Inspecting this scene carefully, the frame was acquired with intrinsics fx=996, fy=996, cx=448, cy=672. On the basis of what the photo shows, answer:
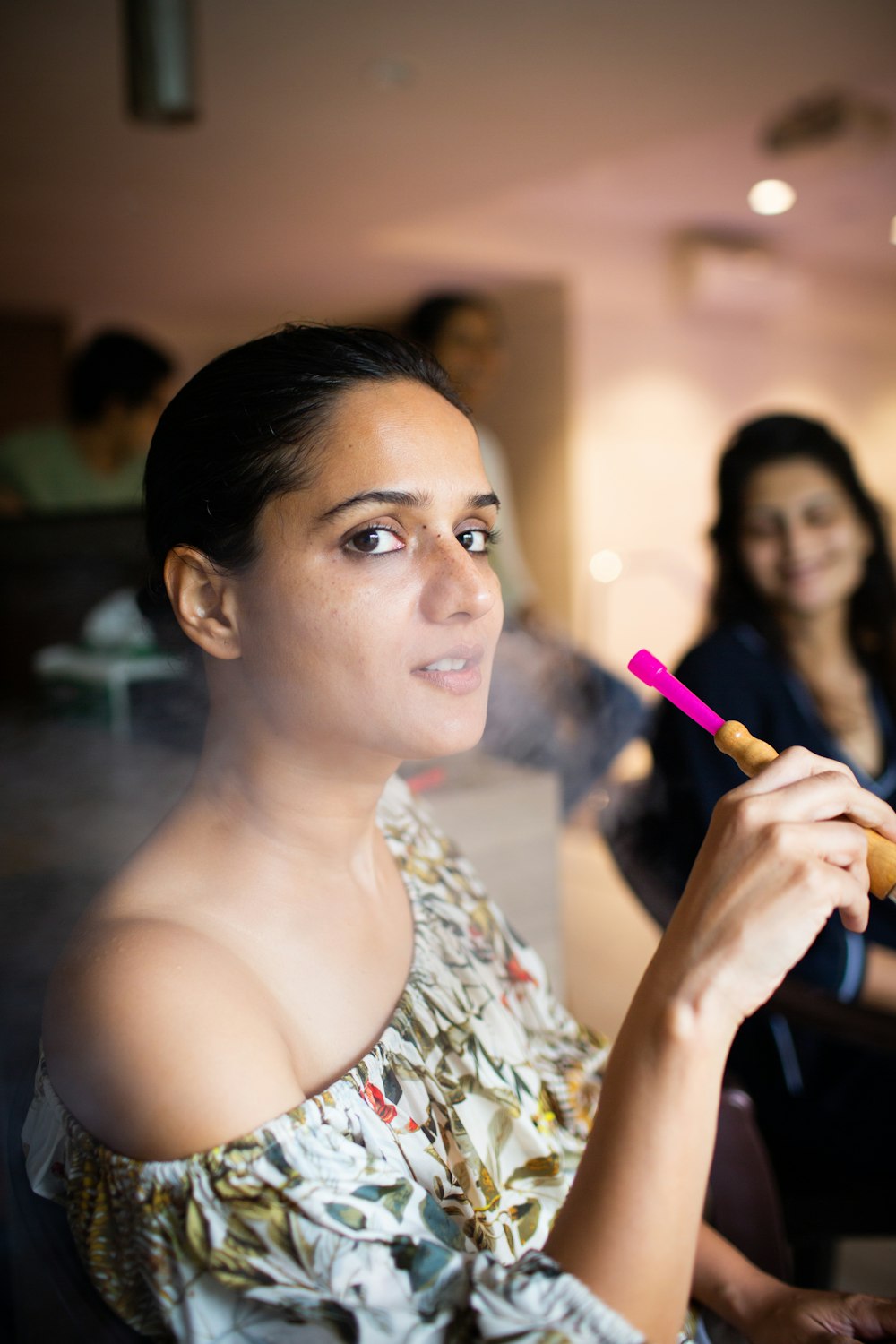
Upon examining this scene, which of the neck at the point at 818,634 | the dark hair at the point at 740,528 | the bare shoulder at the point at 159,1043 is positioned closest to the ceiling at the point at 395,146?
the dark hair at the point at 740,528

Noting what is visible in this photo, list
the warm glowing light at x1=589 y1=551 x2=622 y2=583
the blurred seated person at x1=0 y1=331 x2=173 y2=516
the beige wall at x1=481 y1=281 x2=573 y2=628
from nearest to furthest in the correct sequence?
1. the blurred seated person at x1=0 y1=331 x2=173 y2=516
2. the warm glowing light at x1=589 y1=551 x2=622 y2=583
3. the beige wall at x1=481 y1=281 x2=573 y2=628

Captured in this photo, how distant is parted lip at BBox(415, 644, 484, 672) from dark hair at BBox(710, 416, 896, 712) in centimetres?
59

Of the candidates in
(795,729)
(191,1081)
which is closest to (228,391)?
(191,1081)

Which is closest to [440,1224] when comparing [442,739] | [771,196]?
[442,739]

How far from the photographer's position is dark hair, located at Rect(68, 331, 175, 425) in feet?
3.36

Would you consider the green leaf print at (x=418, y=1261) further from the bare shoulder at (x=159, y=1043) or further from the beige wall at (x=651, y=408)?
the beige wall at (x=651, y=408)

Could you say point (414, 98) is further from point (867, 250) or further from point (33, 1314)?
point (33, 1314)

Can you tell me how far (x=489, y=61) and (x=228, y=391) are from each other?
94.2 inches

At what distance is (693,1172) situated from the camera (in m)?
0.48

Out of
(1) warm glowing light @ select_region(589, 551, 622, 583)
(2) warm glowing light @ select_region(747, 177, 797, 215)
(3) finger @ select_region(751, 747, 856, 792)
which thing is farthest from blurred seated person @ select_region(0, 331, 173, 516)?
(1) warm glowing light @ select_region(589, 551, 622, 583)

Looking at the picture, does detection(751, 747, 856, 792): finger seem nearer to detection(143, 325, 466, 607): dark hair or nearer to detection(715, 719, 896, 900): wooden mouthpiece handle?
detection(715, 719, 896, 900): wooden mouthpiece handle

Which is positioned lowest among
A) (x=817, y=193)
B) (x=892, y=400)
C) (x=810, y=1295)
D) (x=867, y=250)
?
(x=810, y=1295)

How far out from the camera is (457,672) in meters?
0.59

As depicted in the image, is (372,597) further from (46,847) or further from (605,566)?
(605,566)
